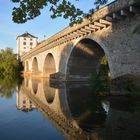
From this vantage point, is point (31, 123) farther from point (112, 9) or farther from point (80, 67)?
point (80, 67)

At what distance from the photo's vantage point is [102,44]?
2873 centimetres

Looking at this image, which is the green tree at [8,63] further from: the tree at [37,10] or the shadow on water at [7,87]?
the tree at [37,10]

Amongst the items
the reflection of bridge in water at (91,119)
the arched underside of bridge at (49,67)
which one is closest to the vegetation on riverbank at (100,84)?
the reflection of bridge in water at (91,119)

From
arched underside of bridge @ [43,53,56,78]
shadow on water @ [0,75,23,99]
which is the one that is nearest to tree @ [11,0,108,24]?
shadow on water @ [0,75,23,99]

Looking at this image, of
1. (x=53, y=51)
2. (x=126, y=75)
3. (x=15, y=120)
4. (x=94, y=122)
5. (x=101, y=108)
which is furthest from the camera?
(x=53, y=51)

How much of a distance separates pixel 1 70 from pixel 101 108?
6172cm

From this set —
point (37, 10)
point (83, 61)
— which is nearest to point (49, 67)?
point (83, 61)

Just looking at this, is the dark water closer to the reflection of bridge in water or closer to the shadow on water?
the reflection of bridge in water

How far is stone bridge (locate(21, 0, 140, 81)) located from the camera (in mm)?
23281

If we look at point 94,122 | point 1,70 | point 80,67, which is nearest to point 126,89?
point 94,122

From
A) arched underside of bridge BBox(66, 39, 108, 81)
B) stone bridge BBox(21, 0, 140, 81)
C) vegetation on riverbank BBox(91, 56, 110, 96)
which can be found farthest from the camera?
arched underside of bridge BBox(66, 39, 108, 81)

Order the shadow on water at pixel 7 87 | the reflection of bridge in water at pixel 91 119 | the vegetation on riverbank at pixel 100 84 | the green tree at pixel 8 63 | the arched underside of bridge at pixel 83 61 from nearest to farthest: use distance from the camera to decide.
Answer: the reflection of bridge in water at pixel 91 119
the vegetation on riverbank at pixel 100 84
the shadow on water at pixel 7 87
the arched underside of bridge at pixel 83 61
the green tree at pixel 8 63

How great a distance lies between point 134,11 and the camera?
22000 millimetres

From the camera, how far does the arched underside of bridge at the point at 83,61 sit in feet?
127
